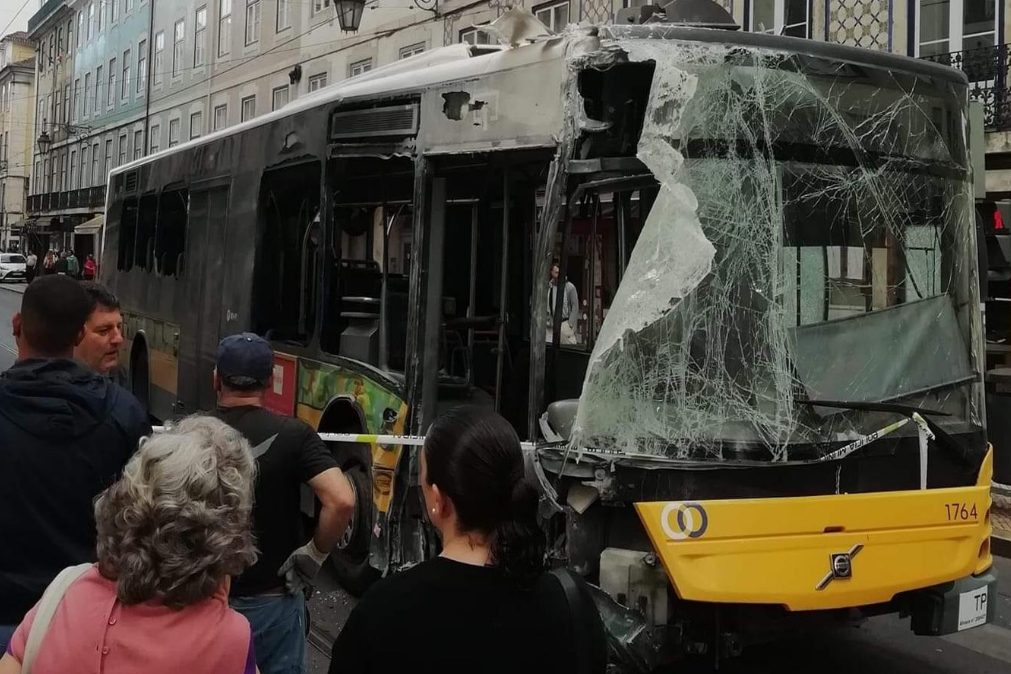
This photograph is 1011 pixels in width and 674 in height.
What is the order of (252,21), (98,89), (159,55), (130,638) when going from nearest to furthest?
1. (130,638)
2. (252,21)
3. (159,55)
4. (98,89)

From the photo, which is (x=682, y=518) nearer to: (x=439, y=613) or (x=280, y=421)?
(x=280, y=421)

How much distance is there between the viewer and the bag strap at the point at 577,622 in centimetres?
197

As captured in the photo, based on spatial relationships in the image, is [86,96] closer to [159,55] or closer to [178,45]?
[159,55]

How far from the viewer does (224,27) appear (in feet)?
105

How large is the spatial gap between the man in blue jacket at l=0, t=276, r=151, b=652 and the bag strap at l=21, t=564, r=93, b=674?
2.00 ft

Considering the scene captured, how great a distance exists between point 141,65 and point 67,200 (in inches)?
534

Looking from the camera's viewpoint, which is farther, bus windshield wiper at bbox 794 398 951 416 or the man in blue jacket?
bus windshield wiper at bbox 794 398 951 416

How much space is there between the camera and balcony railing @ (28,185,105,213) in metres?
46.5

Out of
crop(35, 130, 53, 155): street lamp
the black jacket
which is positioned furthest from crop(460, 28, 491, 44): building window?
crop(35, 130, 53, 155): street lamp

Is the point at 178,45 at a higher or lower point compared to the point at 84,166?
higher

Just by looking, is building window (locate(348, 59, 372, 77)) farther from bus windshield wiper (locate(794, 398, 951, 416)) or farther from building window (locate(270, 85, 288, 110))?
bus windshield wiper (locate(794, 398, 951, 416))

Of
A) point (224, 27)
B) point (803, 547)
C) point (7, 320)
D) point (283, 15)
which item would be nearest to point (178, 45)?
point (224, 27)

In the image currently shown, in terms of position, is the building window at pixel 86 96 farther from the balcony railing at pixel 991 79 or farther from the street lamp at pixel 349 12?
the balcony railing at pixel 991 79

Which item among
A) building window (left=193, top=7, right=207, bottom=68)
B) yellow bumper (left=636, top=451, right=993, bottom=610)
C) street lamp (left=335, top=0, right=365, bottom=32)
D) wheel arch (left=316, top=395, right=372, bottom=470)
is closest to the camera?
yellow bumper (left=636, top=451, right=993, bottom=610)
